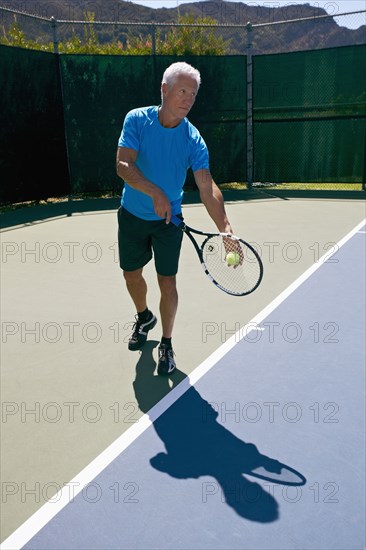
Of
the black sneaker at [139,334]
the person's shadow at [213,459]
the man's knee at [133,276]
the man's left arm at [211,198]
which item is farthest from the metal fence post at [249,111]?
the person's shadow at [213,459]

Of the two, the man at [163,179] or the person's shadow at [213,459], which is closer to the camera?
the person's shadow at [213,459]

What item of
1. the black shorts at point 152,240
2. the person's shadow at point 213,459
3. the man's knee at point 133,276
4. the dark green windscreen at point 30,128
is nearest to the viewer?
the person's shadow at point 213,459

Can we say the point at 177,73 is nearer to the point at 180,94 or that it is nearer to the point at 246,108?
the point at 180,94

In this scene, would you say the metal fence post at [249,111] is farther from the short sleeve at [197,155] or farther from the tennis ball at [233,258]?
the tennis ball at [233,258]

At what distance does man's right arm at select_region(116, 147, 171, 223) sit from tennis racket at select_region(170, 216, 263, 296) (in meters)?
0.30

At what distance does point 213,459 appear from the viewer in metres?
2.77

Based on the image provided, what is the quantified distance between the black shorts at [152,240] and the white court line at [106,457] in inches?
28.1

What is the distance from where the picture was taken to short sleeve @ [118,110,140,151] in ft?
10.9

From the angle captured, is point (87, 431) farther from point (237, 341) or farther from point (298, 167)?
point (298, 167)

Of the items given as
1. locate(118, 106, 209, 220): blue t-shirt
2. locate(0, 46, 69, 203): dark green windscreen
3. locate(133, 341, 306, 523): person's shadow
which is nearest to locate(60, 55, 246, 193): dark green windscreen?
locate(0, 46, 69, 203): dark green windscreen

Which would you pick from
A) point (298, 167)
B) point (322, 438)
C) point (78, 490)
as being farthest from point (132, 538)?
point (298, 167)

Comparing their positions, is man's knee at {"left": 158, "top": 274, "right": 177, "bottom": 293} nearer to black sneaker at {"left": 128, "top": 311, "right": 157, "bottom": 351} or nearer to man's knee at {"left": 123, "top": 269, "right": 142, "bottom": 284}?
man's knee at {"left": 123, "top": 269, "right": 142, "bottom": 284}

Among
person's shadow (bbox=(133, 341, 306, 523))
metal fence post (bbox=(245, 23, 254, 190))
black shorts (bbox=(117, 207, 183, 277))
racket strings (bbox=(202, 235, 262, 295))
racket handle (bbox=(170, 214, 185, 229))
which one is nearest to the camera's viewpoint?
person's shadow (bbox=(133, 341, 306, 523))

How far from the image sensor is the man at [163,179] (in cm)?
319
